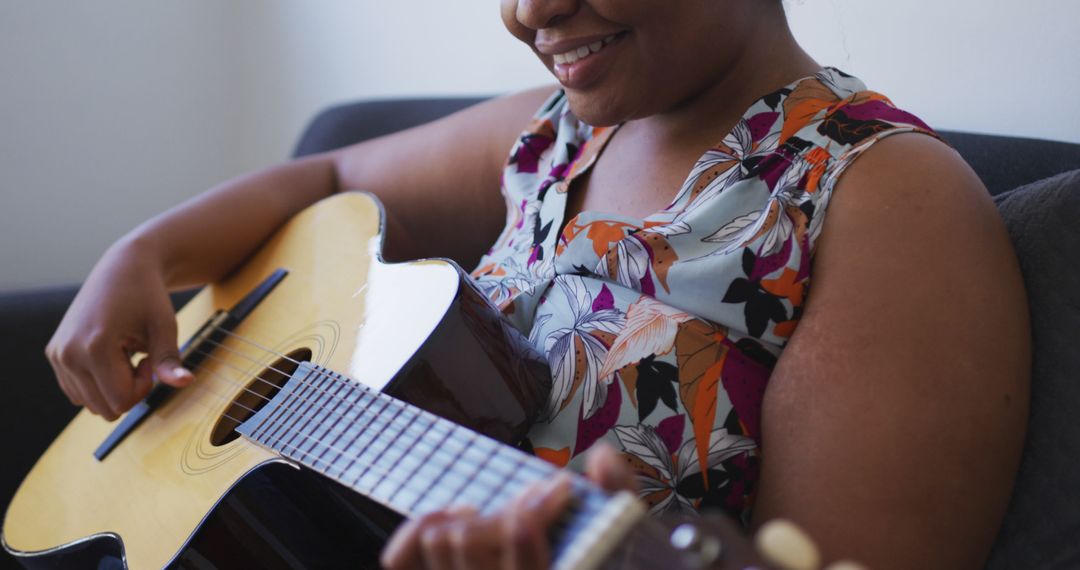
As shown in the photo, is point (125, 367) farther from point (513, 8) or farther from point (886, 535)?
point (886, 535)

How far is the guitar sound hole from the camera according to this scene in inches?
33.1

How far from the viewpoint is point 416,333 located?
2.44 feet

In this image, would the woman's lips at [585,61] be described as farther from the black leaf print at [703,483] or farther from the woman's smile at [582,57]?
the black leaf print at [703,483]

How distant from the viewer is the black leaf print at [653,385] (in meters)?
0.75

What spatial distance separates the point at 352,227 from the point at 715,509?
1.76ft

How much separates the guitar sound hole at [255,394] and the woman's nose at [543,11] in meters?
0.37

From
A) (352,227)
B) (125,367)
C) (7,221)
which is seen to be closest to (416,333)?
(352,227)

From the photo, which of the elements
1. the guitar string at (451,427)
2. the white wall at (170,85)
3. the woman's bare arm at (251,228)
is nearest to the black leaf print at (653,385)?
the guitar string at (451,427)

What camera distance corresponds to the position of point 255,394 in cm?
86

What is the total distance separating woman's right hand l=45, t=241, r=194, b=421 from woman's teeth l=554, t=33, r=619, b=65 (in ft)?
1.73

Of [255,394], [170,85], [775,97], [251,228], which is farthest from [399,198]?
[170,85]

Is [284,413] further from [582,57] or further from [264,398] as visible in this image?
[582,57]

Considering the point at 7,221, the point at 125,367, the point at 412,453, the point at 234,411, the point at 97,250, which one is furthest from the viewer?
the point at 97,250

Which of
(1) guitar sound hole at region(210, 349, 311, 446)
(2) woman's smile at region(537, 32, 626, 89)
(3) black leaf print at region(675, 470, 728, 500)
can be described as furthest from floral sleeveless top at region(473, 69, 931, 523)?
(1) guitar sound hole at region(210, 349, 311, 446)
